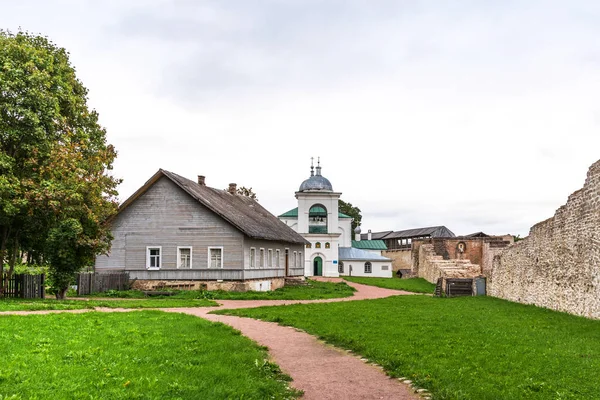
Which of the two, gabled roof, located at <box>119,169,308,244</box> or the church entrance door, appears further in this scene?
the church entrance door

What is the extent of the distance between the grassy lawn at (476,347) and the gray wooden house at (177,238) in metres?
12.5

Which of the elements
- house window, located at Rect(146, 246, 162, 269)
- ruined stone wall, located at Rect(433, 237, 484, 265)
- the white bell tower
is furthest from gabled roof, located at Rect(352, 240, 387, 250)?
house window, located at Rect(146, 246, 162, 269)

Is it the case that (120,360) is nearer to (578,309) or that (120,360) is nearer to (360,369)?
(360,369)

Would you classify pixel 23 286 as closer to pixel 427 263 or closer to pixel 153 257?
pixel 153 257

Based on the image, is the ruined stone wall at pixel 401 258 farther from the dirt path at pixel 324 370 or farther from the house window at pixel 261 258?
the dirt path at pixel 324 370

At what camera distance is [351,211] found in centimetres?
9725

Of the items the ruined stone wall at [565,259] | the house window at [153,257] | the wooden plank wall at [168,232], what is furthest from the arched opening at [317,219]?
the ruined stone wall at [565,259]

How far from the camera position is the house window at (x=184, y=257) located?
30.7 meters

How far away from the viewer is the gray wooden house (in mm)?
30344

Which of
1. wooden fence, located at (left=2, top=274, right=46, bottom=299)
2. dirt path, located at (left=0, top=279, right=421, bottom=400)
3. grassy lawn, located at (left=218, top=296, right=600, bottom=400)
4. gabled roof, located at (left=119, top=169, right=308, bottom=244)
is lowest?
dirt path, located at (left=0, top=279, right=421, bottom=400)

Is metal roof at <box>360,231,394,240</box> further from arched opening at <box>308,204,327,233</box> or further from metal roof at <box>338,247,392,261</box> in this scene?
arched opening at <box>308,204,327,233</box>

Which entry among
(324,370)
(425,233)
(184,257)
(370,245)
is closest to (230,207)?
(184,257)

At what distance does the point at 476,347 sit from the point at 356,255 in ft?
183

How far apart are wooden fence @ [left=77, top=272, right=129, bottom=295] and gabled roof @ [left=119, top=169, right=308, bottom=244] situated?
3976 millimetres
